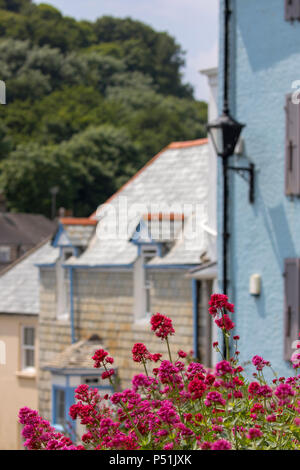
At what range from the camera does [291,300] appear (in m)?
14.6

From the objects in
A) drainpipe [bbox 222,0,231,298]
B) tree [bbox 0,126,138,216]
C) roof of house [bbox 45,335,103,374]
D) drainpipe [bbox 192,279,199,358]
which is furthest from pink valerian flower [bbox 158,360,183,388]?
tree [bbox 0,126,138,216]

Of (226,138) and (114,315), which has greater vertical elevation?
(226,138)

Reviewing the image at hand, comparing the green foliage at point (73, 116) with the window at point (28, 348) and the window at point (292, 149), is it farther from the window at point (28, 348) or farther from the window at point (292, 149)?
the window at point (292, 149)

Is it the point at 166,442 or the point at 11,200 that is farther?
the point at 11,200

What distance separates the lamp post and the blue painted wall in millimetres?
98

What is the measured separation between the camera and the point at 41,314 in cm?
2483

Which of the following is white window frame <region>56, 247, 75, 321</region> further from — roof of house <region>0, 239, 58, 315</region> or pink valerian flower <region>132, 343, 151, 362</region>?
pink valerian flower <region>132, 343, 151, 362</region>

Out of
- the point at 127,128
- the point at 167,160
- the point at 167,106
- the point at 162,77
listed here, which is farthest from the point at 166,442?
the point at 162,77

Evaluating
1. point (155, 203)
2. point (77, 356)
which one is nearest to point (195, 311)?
point (77, 356)

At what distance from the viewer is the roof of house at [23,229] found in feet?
189

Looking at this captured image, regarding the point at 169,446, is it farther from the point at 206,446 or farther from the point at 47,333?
the point at 47,333

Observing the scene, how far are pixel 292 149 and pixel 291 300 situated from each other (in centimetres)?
230
